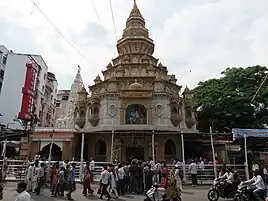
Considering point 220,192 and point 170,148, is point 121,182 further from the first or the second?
point 170,148

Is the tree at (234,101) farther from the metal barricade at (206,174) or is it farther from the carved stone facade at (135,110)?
the metal barricade at (206,174)

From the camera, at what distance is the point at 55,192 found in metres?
12.4

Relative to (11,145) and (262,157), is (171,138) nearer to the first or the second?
(262,157)

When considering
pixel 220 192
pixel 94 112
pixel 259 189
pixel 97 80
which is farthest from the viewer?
pixel 97 80

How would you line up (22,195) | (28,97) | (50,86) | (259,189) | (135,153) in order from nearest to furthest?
1. (22,195)
2. (259,189)
3. (135,153)
4. (28,97)
5. (50,86)

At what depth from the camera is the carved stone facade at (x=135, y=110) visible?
973 inches

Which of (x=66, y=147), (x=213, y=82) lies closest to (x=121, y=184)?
(x=66, y=147)

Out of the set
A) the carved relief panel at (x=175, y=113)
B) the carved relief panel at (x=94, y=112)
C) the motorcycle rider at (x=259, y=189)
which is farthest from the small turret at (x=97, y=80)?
the motorcycle rider at (x=259, y=189)

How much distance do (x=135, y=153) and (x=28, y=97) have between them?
11.8m

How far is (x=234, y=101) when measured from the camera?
28578mm

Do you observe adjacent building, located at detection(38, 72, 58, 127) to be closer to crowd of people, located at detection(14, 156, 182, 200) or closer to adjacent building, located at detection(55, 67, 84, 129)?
adjacent building, located at detection(55, 67, 84, 129)

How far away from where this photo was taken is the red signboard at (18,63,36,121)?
2491 centimetres

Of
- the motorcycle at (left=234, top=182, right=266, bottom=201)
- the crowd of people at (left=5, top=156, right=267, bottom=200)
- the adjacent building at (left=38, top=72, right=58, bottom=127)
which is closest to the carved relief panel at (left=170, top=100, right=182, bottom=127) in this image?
the crowd of people at (left=5, top=156, right=267, bottom=200)

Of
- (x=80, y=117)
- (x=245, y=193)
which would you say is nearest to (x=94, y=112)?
(x=80, y=117)
